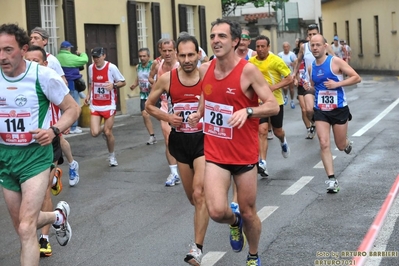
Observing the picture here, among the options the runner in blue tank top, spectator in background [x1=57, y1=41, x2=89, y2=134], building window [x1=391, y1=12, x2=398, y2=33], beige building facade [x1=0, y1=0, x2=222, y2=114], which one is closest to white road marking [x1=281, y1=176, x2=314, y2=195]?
the runner in blue tank top

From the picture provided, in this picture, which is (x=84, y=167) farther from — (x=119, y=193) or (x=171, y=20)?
(x=171, y=20)

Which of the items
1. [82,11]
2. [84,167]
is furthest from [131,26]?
[84,167]

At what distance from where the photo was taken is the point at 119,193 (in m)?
10.8

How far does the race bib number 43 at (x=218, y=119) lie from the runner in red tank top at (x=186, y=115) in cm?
77

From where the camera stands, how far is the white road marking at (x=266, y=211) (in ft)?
28.9

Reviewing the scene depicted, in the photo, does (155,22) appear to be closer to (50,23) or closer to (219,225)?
(50,23)

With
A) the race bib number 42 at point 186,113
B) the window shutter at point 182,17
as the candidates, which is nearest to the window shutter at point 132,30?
the window shutter at point 182,17

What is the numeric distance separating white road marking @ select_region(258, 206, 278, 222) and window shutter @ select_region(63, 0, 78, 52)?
1280cm

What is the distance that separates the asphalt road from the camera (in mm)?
7340

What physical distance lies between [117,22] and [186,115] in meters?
16.6

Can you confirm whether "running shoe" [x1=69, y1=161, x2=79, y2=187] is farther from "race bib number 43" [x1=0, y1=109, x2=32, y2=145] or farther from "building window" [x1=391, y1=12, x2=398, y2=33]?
"building window" [x1=391, y1=12, x2=398, y2=33]

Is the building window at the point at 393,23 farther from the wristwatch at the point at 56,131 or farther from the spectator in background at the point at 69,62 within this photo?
the wristwatch at the point at 56,131

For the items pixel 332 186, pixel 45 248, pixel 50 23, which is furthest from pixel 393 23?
pixel 45 248

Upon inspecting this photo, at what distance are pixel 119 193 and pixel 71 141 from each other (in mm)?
6929
